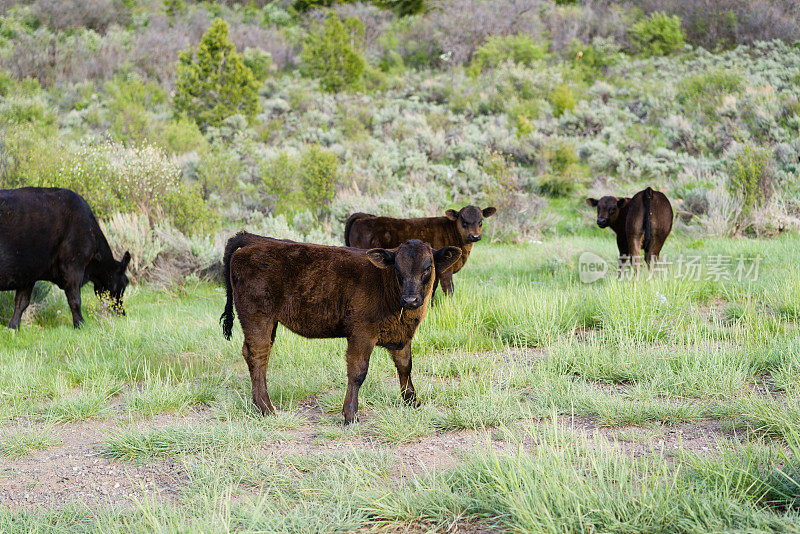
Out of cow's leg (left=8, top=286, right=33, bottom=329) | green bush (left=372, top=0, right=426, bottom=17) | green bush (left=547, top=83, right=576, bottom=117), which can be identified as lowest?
cow's leg (left=8, top=286, right=33, bottom=329)

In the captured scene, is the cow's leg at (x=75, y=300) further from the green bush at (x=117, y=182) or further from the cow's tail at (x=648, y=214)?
the cow's tail at (x=648, y=214)

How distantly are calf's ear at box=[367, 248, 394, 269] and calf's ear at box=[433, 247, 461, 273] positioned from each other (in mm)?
369

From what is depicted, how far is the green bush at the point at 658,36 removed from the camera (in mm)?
35156

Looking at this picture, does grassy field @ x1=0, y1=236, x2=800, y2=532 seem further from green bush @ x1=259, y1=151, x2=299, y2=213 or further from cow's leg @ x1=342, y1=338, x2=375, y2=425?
green bush @ x1=259, y1=151, x2=299, y2=213

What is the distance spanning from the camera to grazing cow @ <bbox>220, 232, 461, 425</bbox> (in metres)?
5.31

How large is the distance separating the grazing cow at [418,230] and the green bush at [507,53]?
2579cm

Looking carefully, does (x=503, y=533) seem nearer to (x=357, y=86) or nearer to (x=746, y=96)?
(x=746, y=96)

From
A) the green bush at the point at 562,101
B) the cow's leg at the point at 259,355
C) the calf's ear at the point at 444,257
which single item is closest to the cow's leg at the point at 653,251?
the calf's ear at the point at 444,257

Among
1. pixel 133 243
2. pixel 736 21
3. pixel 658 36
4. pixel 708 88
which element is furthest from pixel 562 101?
pixel 133 243

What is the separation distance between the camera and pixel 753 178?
13.7 meters

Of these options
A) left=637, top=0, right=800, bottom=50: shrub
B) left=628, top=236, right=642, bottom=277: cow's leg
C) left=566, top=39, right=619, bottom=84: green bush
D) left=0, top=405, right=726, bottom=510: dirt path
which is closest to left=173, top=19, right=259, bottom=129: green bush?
left=566, top=39, right=619, bottom=84: green bush

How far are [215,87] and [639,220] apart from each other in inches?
894

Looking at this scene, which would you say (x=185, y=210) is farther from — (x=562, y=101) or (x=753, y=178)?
(x=562, y=101)

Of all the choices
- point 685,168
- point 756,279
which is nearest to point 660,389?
point 756,279
